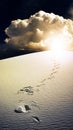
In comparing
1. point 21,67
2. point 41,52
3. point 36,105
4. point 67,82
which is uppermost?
point 41,52

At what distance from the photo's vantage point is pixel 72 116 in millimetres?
23594

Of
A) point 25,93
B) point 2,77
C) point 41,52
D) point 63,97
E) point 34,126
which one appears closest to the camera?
point 34,126

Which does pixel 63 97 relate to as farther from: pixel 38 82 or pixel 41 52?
pixel 41 52

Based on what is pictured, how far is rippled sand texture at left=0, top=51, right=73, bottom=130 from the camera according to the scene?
23.5 meters

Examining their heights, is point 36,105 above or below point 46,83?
below

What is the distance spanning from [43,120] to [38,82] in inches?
320

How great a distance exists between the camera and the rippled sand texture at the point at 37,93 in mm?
23484

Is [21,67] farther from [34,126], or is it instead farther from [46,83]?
[34,126]

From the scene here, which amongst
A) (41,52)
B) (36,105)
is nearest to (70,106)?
(36,105)

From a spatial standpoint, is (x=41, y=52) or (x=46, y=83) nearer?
(x=46, y=83)

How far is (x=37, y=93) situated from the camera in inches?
1123

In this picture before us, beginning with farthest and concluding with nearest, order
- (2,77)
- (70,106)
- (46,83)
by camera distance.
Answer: (2,77) < (46,83) < (70,106)

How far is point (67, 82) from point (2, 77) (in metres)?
8.44

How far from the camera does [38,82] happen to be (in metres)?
31.2
